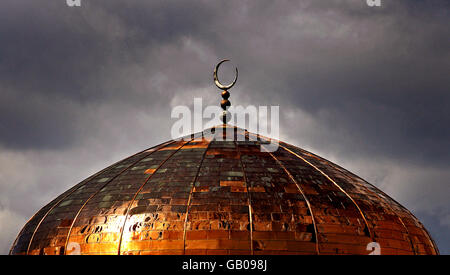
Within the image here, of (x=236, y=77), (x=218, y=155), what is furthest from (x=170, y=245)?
(x=236, y=77)

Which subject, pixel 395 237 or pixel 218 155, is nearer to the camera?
pixel 395 237

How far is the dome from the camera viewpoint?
18359mm

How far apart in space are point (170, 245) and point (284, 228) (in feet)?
12.0

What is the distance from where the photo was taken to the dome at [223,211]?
60.2 feet

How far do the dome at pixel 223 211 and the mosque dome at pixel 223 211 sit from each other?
1.3 inches

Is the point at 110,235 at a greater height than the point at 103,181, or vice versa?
the point at 103,181

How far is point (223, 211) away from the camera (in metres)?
18.8

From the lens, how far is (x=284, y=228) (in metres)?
18.5

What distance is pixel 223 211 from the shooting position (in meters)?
18.8

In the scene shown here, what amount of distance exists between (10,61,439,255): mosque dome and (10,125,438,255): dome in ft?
0.11

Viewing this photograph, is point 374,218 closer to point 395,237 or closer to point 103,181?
point 395,237
